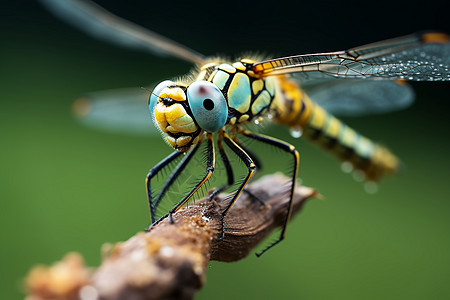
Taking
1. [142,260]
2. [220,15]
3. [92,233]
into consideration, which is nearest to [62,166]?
[92,233]

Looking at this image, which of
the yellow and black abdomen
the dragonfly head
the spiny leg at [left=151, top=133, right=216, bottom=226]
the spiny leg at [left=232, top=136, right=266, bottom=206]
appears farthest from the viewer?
the yellow and black abdomen

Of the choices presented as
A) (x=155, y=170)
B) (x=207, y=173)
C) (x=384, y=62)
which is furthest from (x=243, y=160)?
(x=384, y=62)

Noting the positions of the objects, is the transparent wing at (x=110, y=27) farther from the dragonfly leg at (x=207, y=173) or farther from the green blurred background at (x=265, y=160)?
the green blurred background at (x=265, y=160)

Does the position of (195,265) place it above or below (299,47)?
below

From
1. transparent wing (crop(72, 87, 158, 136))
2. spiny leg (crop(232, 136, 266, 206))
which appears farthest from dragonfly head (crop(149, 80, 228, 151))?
→ transparent wing (crop(72, 87, 158, 136))

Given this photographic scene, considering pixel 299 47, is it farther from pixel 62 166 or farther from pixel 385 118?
pixel 62 166

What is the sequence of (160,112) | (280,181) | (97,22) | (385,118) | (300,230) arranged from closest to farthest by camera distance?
1. (160,112)
2. (280,181)
3. (97,22)
4. (300,230)
5. (385,118)

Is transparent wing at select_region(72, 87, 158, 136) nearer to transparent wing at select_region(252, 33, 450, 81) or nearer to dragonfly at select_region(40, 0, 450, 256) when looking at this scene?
dragonfly at select_region(40, 0, 450, 256)

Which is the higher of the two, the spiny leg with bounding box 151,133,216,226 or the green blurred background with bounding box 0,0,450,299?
the green blurred background with bounding box 0,0,450,299

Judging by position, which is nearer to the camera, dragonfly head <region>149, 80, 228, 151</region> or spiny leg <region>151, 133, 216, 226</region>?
spiny leg <region>151, 133, 216, 226</region>
